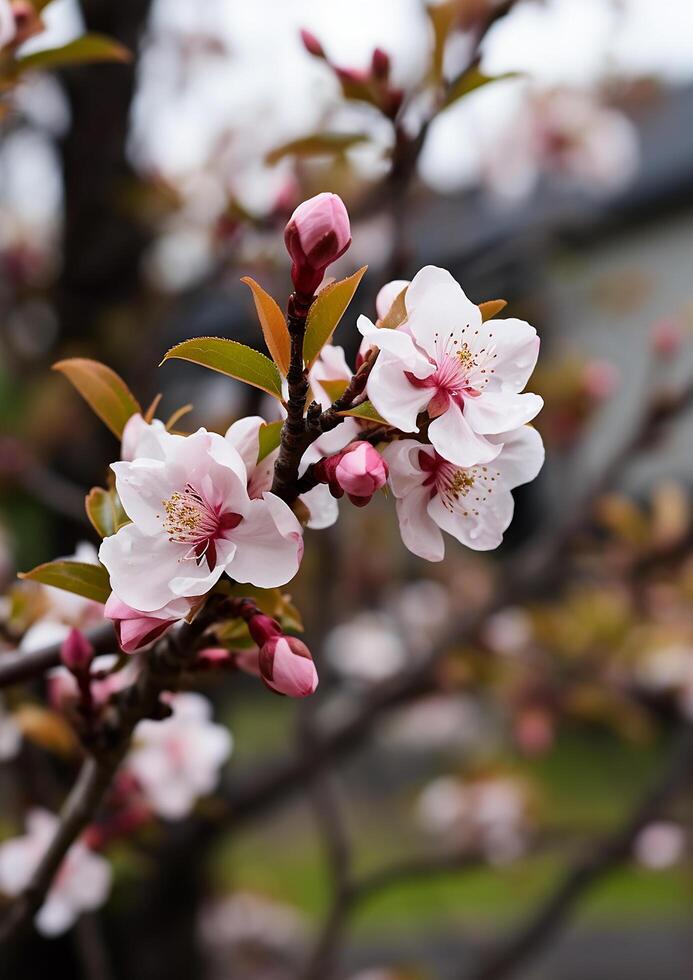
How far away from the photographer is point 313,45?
1.08 m

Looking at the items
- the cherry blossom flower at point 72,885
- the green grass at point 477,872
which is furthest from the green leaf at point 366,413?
the green grass at point 477,872

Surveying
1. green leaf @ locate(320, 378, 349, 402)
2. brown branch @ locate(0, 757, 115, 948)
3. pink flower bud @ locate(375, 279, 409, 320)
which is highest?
pink flower bud @ locate(375, 279, 409, 320)

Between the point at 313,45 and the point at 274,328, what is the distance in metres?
0.63

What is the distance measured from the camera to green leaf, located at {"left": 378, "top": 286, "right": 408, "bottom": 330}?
609 mm

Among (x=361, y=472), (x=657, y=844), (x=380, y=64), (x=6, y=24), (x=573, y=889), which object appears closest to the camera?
(x=361, y=472)

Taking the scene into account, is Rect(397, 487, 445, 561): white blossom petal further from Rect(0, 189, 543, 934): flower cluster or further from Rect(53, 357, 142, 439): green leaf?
Rect(53, 357, 142, 439): green leaf

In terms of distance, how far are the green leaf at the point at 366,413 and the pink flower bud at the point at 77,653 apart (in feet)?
0.98

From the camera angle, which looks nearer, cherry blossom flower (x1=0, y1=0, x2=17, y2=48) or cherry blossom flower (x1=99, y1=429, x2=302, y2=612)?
cherry blossom flower (x1=99, y1=429, x2=302, y2=612)

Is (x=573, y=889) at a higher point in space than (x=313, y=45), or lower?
lower

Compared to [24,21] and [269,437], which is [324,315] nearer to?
[269,437]

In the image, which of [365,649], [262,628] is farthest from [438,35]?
[365,649]

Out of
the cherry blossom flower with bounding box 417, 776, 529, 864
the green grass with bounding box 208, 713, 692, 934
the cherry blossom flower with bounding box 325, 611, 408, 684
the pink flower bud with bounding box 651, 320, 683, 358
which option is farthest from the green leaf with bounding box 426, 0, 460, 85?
the green grass with bounding box 208, 713, 692, 934

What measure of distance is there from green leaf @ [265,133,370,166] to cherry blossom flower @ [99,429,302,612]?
657mm

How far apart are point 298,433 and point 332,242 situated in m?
0.12
